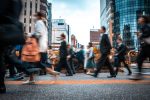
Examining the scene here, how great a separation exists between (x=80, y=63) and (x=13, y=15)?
16261mm

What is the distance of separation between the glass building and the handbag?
130013 mm

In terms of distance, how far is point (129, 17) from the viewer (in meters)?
135

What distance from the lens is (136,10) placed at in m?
135

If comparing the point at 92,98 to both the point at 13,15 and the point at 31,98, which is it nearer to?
the point at 31,98

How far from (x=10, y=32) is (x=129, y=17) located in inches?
5352

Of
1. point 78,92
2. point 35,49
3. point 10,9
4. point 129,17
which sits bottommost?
point 78,92

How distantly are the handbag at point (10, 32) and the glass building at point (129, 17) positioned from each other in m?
130

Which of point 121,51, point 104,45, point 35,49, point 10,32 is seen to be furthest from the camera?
point 121,51

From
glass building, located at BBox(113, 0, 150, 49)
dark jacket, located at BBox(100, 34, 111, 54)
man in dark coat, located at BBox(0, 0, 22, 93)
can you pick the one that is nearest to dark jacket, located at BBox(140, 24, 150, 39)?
dark jacket, located at BBox(100, 34, 111, 54)

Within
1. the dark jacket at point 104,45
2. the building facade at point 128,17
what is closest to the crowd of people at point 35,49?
the dark jacket at point 104,45

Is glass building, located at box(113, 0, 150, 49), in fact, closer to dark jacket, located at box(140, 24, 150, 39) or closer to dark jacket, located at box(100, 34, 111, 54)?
dark jacket, located at box(100, 34, 111, 54)

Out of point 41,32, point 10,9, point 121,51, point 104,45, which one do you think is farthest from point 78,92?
point 121,51

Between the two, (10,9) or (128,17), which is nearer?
(10,9)

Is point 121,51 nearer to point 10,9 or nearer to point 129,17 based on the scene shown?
point 10,9
